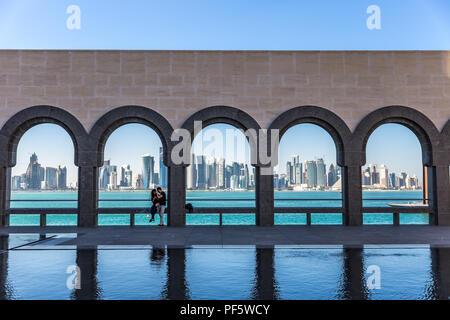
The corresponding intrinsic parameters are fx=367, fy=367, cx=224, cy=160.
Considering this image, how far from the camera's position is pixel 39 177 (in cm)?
14325

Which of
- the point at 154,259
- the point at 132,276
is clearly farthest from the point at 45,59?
the point at 132,276

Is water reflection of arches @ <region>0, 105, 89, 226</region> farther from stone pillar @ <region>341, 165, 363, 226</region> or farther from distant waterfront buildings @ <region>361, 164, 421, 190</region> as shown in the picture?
distant waterfront buildings @ <region>361, 164, 421, 190</region>

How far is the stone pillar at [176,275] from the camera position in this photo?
5.71 metres

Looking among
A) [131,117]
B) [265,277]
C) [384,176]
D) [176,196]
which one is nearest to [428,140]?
[176,196]

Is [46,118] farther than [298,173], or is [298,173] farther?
[298,173]

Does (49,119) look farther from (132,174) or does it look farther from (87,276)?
(132,174)

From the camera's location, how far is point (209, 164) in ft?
481

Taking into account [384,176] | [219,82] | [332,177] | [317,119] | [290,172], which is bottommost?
[332,177]

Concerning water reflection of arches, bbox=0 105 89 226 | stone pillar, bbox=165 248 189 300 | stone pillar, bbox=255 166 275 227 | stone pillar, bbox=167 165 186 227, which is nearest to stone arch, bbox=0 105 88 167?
water reflection of arches, bbox=0 105 89 226

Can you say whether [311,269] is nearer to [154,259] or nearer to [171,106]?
[154,259]

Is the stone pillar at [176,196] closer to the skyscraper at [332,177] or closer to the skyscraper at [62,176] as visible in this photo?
the skyscraper at [62,176]

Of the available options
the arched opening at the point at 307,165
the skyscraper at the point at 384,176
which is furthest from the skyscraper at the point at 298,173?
the skyscraper at the point at 384,176

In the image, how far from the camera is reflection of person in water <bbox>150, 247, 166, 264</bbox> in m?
8.41

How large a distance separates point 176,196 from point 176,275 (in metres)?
8.63
